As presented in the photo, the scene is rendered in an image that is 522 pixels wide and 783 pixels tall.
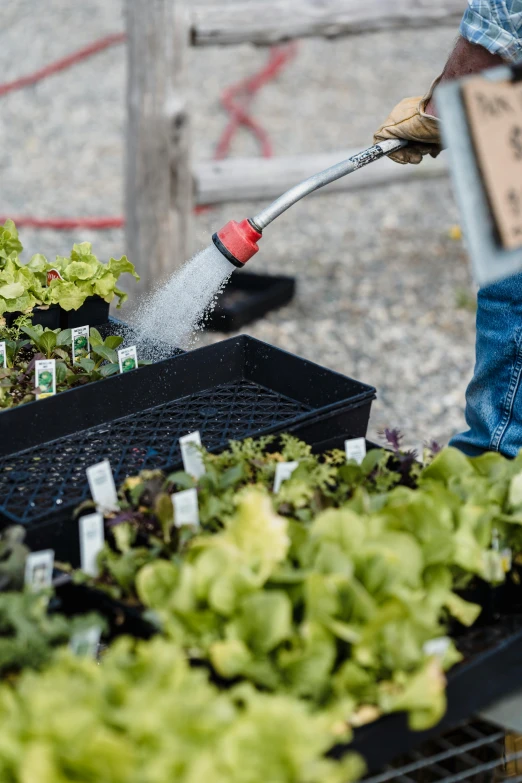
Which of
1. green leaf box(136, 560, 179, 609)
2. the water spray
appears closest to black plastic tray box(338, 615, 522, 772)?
green leaf box(136, 560, 179, 609)

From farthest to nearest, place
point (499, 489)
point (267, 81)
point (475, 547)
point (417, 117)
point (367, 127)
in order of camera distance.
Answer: point (267, 81) < point (367, 127) < point (417, 117) < point (499, 489) < point (475, 547)

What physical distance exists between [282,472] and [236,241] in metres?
0.53

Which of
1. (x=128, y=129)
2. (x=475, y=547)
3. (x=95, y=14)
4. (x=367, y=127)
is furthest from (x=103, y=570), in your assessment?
(x=95, y=14)

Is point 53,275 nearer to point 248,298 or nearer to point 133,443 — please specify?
point 133,443

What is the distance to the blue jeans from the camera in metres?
1.80

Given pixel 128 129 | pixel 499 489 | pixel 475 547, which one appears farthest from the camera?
pixel 128 129

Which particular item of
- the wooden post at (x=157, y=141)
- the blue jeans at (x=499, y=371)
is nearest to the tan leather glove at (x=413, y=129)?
the blue jeans at (x=499, y=371)

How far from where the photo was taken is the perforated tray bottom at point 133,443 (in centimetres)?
144

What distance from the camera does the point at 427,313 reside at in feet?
14.3

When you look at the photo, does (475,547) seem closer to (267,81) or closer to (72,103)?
(72,103)

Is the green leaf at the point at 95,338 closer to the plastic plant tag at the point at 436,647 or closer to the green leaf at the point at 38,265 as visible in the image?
the green leaf at the point at 38,265

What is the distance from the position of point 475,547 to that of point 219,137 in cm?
589

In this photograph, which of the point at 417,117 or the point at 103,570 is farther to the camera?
the point at 417,117

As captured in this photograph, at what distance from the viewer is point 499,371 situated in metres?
1.86
